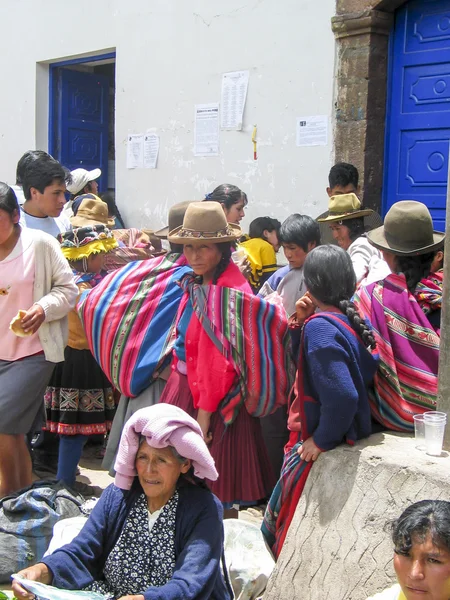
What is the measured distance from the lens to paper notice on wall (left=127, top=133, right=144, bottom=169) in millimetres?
8219

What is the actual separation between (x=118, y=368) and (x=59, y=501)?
688 millimetres

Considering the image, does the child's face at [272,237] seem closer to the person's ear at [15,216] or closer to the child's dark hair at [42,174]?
the child's dark hair at [42,174]

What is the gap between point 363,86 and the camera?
6.11 meters

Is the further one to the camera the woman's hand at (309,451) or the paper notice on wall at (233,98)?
the paper notice on wall at (233,98)

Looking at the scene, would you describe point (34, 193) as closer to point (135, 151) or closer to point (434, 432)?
point (434, 432)

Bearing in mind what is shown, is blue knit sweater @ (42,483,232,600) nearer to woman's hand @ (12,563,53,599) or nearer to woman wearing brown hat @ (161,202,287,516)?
woman's hand @ (12,563,53,599)

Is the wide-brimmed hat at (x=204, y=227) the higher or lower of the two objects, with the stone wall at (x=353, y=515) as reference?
higher

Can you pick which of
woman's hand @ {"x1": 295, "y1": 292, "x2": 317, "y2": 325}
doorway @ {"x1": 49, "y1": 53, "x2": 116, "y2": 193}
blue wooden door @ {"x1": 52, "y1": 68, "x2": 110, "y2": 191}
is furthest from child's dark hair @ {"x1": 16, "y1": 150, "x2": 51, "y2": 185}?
blue wooden door @ {"x1": 52, "y1": 68, "x2": 110, "y2": 191}

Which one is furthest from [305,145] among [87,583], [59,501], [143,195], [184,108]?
[87,583]

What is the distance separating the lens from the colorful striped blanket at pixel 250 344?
12.2 feet

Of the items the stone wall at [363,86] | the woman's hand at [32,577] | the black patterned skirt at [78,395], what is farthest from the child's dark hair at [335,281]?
the stone wall at [363,86]

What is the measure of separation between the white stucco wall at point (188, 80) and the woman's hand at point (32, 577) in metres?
4.41

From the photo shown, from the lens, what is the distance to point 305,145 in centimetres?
660

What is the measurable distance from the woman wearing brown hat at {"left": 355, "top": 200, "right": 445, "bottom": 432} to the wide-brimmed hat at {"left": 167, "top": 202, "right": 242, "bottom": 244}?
0.75 metres
